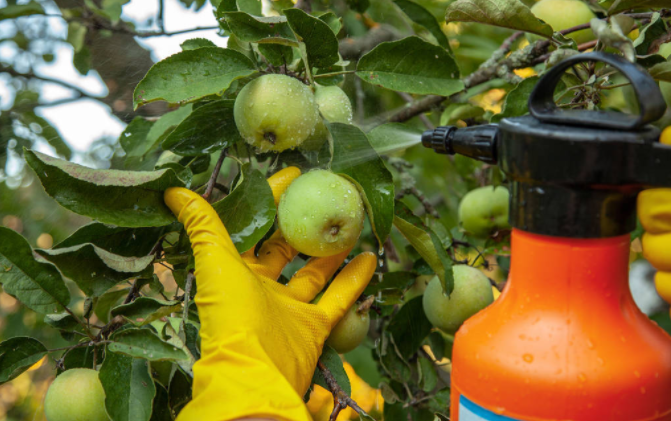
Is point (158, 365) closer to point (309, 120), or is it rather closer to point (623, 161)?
point (309, 120)

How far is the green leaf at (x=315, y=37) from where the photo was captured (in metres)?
0.70

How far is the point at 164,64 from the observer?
0.71m

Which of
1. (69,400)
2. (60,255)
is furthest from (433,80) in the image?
(69,400)

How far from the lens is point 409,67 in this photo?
2.74 ft

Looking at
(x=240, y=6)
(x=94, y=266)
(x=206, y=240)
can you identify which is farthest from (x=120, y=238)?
(x=240, y=6)

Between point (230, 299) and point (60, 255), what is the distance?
0.21 metres

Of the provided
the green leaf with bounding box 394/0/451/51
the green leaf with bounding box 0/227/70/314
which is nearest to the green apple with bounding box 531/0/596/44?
the green leaf with bounding box 394/0/451/51

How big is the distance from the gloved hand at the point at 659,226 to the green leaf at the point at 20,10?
1.23 metres

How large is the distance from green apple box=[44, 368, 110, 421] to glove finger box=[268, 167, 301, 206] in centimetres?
33

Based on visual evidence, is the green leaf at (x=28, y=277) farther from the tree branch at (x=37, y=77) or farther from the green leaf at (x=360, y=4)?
the green leaf at (x=360, y=4)

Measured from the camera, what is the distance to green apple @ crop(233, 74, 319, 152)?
0.70 metres

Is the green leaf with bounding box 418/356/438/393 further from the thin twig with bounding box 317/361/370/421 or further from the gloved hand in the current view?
the gloved hand

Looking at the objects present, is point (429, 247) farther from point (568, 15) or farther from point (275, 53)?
point (568, 15)

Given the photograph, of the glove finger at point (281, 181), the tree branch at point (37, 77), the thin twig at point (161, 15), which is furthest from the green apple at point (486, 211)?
the tree branch at point (37, 77)
